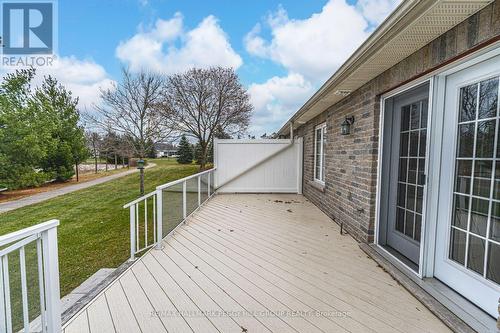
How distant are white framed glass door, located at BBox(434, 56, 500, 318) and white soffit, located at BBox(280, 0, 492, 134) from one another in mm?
413

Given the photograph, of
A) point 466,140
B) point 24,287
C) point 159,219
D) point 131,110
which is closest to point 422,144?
point 466,140

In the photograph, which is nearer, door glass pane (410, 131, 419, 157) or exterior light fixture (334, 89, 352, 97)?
door glass pane (410, 131, 419, 157)

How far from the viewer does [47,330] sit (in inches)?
62.9

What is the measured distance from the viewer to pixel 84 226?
596 cm

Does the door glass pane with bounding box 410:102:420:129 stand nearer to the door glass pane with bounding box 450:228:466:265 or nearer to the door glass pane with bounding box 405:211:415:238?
the door glass pane with bounding box 405:211:415:238

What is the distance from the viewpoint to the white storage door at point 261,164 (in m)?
7.95

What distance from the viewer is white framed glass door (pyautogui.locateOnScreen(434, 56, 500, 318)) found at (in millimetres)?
1772

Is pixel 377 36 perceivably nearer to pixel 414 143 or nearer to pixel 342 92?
pixel 414 143

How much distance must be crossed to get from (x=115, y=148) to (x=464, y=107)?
11.1 metres

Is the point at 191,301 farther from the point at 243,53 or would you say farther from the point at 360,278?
the point at 243,53

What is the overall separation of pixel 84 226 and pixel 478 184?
7211 millimetres

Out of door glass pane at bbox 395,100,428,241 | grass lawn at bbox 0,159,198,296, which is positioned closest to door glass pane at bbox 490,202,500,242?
door glass pane at bbox 395,100,428,241

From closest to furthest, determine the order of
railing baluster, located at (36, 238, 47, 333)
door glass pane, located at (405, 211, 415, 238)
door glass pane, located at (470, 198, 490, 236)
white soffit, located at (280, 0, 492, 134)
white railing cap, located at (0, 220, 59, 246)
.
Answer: white railing cap, located at (0, 220, 59, 246)
railing baluster, located at (36, 238, 47, 333)
white soffit, located at (280, 0, 492, 134)
door glass pane, located at (470, 198, 490, 236)
door glass pane, located at (405, 211, 415, 238)

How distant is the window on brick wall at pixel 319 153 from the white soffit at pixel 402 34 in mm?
2676
